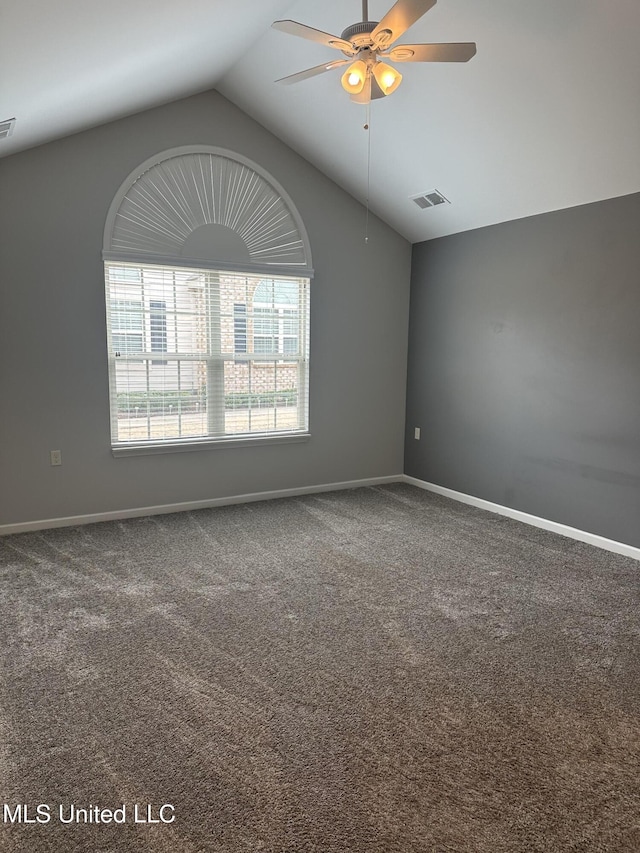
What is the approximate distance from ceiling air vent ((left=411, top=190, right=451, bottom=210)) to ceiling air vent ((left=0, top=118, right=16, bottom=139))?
2.83m

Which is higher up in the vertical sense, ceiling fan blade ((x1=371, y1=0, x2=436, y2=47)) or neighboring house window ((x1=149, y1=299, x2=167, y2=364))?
ceiling fan blade ((x1=371, y1=0, x2=436, y2=47))

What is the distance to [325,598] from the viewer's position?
2939 mm

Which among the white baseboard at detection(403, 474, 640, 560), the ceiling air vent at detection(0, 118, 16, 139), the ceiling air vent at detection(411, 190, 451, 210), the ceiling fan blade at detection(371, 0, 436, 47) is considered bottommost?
the white baseboard at detection(403, 474, 640, 560)

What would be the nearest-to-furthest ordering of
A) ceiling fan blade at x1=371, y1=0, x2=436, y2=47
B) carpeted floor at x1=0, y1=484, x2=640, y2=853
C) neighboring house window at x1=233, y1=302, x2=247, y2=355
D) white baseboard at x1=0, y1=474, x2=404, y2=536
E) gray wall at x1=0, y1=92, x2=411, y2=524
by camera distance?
carpeted floor at x1=0, y1=484, x2=640, y2=853 → ceiling fan blade at x1=371, y1=0, x2=436, y2=47 → gray wall at x1=0, y1=92, x2=411, y2=524 → white baseboard at x1=0, y1=474, x2=404, y2=536 → neighboring house window at x1=233, y1=302, x2=247, y2=355

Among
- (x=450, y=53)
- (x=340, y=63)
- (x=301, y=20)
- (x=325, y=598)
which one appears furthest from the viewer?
(x=301, y=20)

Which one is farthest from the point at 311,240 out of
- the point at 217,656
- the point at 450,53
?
the point at 217,656

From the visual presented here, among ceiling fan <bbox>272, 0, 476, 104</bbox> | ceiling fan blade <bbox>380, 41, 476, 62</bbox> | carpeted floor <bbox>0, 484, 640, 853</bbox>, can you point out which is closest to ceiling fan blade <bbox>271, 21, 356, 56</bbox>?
ceiling fan <bbox>272, 0, 476, 104</bbox>

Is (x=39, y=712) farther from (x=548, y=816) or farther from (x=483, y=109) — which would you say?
(x=483, y=109)

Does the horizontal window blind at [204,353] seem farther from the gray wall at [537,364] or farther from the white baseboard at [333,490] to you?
the gray wall at [537,364]

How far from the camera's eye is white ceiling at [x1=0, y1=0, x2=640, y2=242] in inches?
96.3

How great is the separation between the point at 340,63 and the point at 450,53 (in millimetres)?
512

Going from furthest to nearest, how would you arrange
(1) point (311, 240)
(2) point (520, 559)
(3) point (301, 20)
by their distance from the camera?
(1) point (311, 240) → (2) point (520, 559) → (3) point (301, 20)

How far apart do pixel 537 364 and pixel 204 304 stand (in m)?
2.59

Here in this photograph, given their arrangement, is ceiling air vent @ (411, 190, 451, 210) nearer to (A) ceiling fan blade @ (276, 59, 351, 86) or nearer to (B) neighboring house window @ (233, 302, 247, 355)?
(B) neighboring house window @ (233, 302, 247, 355)
